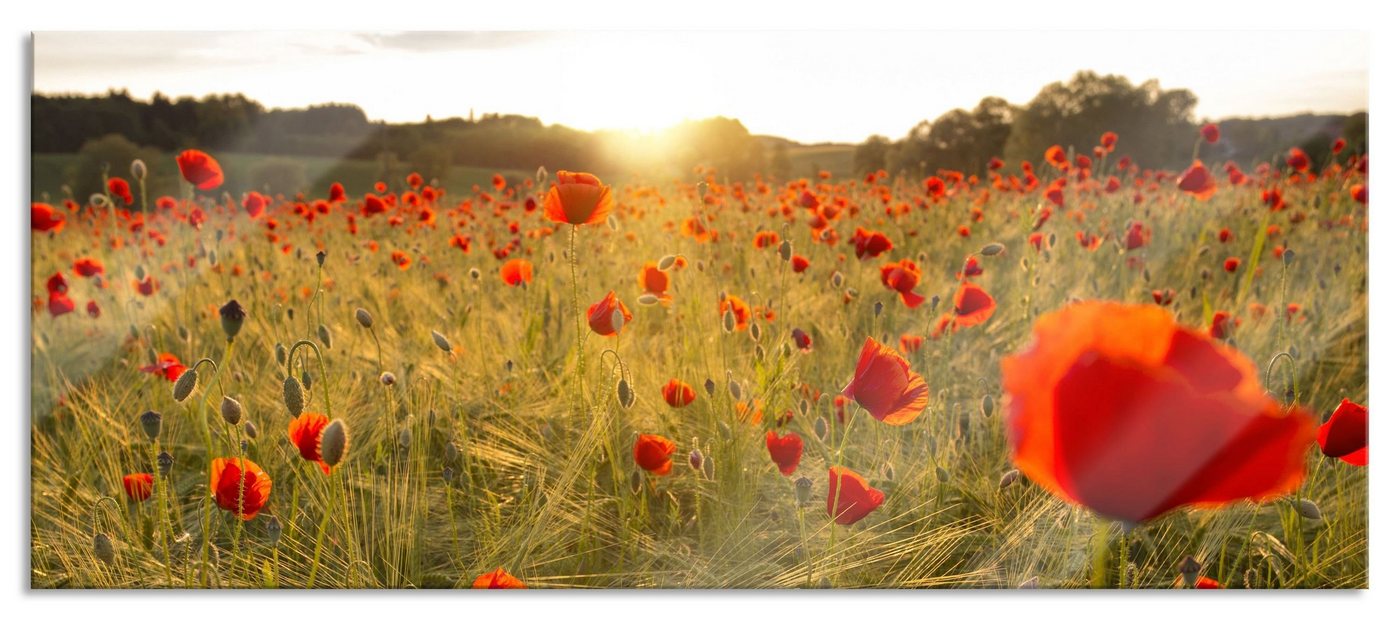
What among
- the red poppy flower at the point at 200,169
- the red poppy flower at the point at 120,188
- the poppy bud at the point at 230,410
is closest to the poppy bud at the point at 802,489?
the poppy bud at the point at 230,410

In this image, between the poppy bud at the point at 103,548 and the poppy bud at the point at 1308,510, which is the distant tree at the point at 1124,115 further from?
the poppy bud at the point at 103,548

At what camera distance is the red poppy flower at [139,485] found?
67.4 inches

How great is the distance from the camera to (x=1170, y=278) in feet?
6.99

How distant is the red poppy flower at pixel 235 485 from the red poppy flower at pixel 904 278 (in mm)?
1147

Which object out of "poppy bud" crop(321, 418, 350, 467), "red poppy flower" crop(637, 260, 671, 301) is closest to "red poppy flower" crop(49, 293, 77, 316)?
"poppy bud" crop(321, 418, 350, 467)

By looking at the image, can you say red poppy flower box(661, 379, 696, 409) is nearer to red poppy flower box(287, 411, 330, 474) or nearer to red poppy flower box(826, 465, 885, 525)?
red poppy flower box(826, 465, 885, 525)

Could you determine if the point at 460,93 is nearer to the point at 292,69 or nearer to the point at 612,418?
the point at 292,69

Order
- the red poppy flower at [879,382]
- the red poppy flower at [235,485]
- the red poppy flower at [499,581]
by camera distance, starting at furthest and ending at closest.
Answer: the red poppy flower at [235,485]
the red poppy flower at [499,581]
the red poppy flower at [879,382]

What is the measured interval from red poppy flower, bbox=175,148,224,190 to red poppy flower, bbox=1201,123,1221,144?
199 cm

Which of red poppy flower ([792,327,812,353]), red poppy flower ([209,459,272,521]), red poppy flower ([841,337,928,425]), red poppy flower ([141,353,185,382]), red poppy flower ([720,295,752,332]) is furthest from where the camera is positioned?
red poppy flower ([720,295,752,332])

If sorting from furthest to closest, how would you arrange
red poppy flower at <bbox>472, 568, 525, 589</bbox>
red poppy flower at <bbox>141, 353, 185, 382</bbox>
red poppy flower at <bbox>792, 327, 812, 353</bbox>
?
red poppy flower at <bbox>792, 327, 812, 353</bbox> → red poppy flower at <bbox>141, 353, 185, 382</bbox> → red poppy flower at <bbox>472, 568, 525, 589</bbox>

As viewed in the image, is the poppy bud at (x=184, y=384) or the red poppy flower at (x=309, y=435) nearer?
the poppy bud at (x=184, y=384)

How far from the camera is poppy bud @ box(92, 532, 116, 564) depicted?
165cm

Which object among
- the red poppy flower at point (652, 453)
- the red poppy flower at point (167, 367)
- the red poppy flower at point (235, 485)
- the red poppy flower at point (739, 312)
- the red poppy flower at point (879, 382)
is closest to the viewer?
the red poppy flower at point (879, 382)
